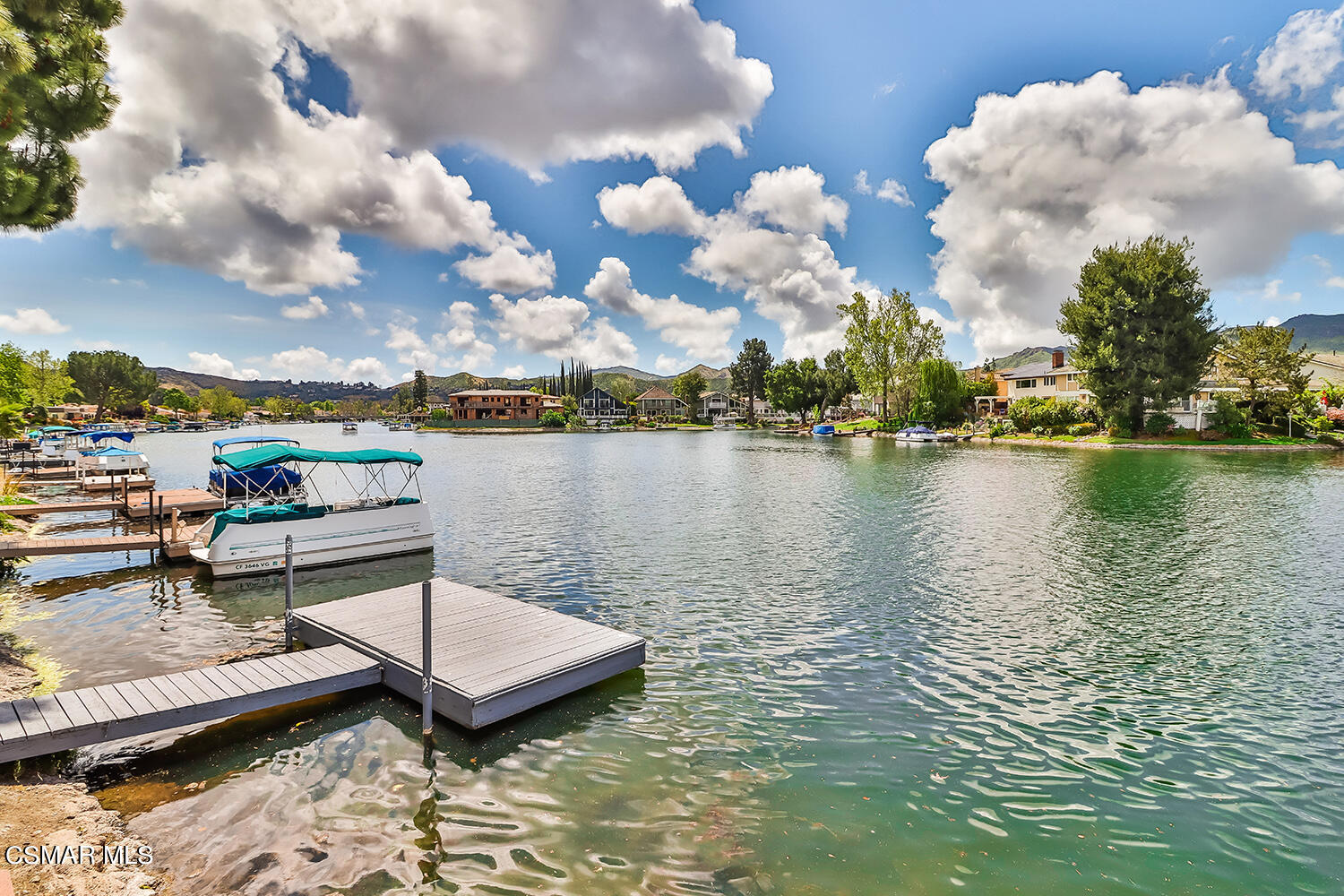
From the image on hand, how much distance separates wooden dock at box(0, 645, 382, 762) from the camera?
728cm

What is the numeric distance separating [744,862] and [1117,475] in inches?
1734

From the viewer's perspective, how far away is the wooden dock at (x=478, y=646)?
915 cm

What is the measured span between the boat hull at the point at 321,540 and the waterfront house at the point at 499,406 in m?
133

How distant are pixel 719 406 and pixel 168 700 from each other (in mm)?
175907

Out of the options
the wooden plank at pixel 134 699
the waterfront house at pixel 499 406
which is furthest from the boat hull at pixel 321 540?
the waterfront house at pixel 499 406

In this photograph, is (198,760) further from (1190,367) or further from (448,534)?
(1190,367)

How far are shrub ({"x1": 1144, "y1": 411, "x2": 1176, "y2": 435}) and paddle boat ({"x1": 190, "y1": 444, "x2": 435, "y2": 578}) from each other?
73968mm

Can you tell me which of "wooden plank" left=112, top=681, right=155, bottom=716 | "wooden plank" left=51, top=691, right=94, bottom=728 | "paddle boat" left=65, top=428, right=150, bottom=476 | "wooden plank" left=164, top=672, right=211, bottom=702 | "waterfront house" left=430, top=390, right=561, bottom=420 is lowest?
"wooden plank" left=164, top=672, right=211, bottom=702

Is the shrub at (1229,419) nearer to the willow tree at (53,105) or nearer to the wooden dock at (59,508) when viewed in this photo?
the willow tree at (53,105)

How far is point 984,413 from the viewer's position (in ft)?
344

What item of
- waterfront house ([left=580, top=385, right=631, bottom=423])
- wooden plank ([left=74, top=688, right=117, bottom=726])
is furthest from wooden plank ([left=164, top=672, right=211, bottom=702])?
waterfront house ([left=580, top=385, right=631, bottom=423])

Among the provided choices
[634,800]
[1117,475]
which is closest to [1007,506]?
[1117,475]

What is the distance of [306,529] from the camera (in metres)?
19.0

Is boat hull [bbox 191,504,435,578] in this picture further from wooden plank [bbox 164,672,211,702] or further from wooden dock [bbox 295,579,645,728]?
wooden plank [bbox 164,672,211,702]
